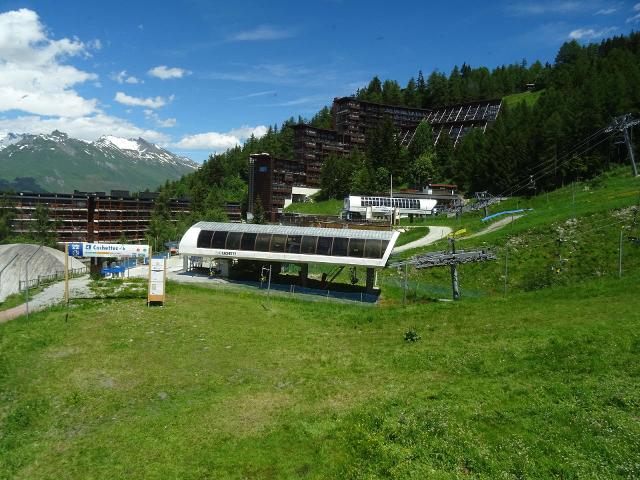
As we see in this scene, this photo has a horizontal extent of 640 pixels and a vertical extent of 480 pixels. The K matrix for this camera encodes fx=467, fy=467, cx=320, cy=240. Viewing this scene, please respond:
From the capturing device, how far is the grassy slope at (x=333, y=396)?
12.2 meters

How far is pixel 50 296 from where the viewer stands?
1398 inches

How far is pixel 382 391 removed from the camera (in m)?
16.9

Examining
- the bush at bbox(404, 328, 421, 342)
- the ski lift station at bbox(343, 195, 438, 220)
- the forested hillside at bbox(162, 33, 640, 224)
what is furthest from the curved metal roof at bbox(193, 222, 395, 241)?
the ski lift station at bbox(343, 195, 438, 220)

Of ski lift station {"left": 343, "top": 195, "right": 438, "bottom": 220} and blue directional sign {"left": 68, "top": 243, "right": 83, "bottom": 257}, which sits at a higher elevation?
ski lift station {"left": 343, "top": 195, "right": 438, "bottom": 220}

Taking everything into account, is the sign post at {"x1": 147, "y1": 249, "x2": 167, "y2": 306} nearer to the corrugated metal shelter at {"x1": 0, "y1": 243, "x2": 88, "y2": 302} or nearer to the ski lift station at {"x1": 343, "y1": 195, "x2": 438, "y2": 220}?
the corrugated metal shelter at {"x1": 0, "y1": 243, "x2": 88, "y2": 302}

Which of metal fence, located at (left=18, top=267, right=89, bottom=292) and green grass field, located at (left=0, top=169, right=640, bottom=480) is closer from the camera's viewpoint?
A: green grass field, located at (left=0, top=169, right=640, bottom=480)

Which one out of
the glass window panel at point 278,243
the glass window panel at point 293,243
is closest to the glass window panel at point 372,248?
the glass window panel at point 293,243

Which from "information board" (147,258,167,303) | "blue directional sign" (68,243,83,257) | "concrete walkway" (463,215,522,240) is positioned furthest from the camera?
"concrete walkway" (463,215,522,240)

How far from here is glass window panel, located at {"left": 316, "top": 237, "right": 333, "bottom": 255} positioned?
129ft

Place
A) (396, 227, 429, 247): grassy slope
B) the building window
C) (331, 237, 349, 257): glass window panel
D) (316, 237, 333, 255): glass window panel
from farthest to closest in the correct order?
(396, 227, 429, 247): grassy slope < the building window < (316, 237, 333, 255): glass window panel < (331, 237, 349, 257): glass window panel

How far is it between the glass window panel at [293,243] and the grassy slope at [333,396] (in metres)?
13.5

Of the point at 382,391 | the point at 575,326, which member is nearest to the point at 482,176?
the point at 575,326

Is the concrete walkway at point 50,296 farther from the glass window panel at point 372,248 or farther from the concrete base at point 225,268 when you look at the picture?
the glass window panel at point 372,248

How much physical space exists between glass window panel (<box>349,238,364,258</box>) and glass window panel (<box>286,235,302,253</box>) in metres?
4.55
